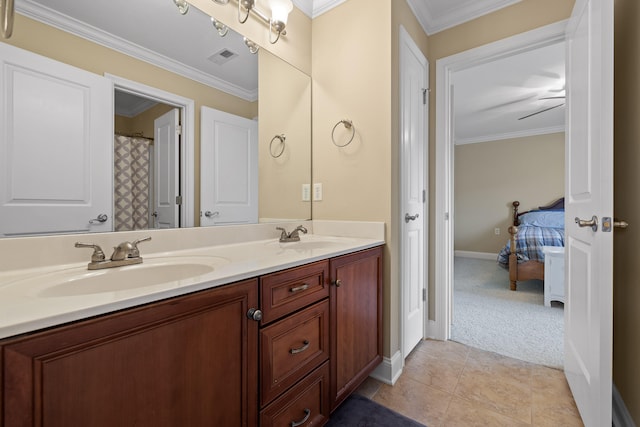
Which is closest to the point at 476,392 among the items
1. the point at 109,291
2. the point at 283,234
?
the point at 283,234

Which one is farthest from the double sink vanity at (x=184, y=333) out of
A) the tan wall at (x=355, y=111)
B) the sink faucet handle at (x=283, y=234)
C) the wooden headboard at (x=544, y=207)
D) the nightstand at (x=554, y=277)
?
the wooden headboard at (x=544, y=207)

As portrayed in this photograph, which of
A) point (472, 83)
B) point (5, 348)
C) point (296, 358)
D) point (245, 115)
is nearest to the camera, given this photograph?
point (5, 348)

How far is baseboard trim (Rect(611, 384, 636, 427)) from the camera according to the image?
1.21 m

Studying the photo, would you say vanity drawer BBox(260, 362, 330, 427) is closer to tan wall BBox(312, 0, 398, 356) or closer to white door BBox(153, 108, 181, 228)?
tan wall BBox(312, 0, 398, 356)

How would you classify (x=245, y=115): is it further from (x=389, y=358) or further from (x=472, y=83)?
(x=472, y=83)

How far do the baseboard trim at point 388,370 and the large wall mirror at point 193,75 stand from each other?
1.01 meters

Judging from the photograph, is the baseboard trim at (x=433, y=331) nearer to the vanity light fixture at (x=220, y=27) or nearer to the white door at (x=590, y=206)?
the white door at (x=590, y=206)

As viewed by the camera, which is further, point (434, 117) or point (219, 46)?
point (434, 117)

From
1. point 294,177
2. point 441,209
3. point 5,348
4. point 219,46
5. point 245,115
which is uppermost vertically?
point 219,46

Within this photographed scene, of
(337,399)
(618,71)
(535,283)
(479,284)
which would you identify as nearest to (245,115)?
(337,399)

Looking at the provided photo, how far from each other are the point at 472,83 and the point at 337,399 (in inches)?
133

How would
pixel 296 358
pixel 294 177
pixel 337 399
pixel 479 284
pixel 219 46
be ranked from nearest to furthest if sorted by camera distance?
pixel 296 358, pixel 337 399, pixel 219 46, pixel 294 177, pixel 479 284

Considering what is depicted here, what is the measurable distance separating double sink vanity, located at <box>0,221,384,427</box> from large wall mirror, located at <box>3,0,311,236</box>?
0.26 m

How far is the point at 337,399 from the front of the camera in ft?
4.25
